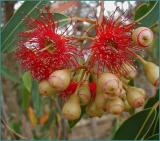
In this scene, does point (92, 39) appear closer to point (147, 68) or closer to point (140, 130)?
point (147, 68)

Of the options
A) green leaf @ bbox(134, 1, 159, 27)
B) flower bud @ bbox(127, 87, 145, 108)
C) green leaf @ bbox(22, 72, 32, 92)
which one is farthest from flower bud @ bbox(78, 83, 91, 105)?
green leaf @ bbox(22, 72, 32, 92)

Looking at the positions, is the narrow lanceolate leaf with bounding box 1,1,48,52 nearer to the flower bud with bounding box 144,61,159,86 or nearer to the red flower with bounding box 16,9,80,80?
the red flower with bounding box 16,9,80,80

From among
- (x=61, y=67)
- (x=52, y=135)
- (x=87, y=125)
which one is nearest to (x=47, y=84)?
(x=61, y=67)

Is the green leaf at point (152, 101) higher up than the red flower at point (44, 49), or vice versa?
the red flower at point (44, 49)

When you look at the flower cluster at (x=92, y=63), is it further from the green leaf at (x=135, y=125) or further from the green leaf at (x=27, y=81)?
the green leaf at (x=27, y=81)

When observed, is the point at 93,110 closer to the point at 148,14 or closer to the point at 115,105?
the point at 115,105

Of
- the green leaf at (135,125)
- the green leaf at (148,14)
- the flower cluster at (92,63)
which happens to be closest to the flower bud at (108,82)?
the flower cluster at (92,63)

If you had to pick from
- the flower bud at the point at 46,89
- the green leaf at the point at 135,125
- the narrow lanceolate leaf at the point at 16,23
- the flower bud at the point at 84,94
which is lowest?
the green leaf at the point at 135,125
